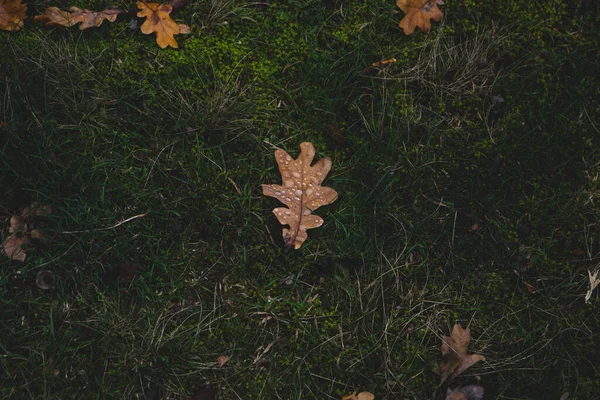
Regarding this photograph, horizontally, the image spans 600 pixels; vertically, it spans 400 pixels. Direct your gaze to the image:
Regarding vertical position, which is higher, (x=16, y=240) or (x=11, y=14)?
(x=11, y=14)

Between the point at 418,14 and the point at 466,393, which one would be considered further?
the point at 418,14

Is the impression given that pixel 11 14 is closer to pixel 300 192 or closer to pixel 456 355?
pixel 300 192

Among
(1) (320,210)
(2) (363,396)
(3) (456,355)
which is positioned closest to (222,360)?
(2) (363,396)

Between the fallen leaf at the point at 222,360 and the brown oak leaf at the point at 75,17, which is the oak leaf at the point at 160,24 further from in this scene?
the fallen leaf at the point at 222,360

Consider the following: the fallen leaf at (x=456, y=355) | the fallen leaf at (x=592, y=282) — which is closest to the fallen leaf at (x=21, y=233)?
the fallen leaf at (x=456, y=355)

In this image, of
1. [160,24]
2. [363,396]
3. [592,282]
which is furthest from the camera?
[160,24]

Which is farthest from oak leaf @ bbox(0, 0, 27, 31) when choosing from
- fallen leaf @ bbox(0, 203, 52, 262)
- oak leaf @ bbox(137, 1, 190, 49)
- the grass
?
fallen leaf @ bbox(0, 203, 52, 262)

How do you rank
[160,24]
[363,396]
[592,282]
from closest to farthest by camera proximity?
[363,396], [592,282], [160,24]
